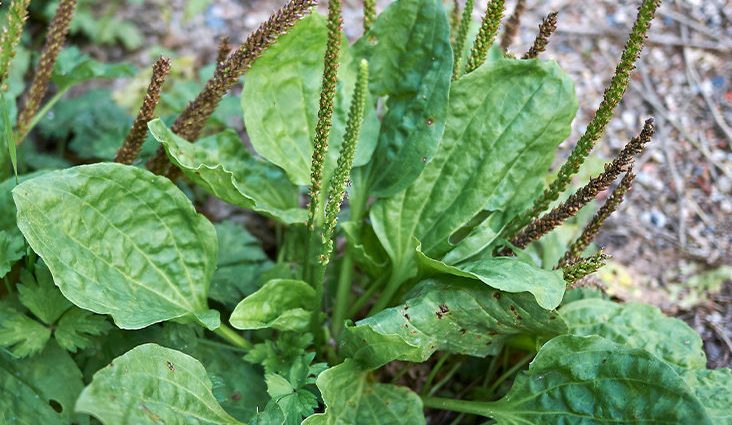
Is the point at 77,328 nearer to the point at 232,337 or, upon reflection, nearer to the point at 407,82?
the point at 232,337

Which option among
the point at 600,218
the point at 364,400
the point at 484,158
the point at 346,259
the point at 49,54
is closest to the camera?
the point at 600,218

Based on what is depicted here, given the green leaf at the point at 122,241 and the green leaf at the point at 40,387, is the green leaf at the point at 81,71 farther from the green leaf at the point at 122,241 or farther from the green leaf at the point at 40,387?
the green leaf at the point at 40,387

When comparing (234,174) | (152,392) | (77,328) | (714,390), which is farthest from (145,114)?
(714,390)

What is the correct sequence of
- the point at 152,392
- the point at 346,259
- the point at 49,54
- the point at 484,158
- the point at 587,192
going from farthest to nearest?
the point at 346,259, the point at 49,54, the point at 484,158, the point at 587,192, the point at 152,392

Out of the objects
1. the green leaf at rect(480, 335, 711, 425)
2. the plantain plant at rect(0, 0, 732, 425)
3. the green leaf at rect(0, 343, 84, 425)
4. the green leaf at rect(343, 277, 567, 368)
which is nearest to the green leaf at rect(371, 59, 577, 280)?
the plantain plant at rect(0, 0, 732, 425)

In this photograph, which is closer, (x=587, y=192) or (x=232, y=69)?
(x=587, y=192)

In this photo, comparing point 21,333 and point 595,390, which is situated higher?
point 595,390
